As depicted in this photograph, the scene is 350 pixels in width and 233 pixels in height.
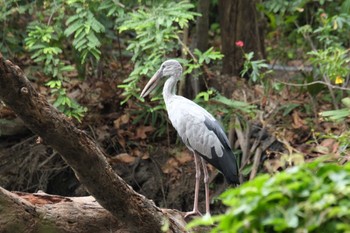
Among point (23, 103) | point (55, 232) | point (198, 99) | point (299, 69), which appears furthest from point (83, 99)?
point (23, 103)

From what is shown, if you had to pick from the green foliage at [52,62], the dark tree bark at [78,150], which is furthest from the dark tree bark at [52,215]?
the green foliage at [52,62]

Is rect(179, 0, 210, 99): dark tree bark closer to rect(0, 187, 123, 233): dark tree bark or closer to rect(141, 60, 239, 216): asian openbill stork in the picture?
rect(141, 60, 239, 216): asian openbill stork

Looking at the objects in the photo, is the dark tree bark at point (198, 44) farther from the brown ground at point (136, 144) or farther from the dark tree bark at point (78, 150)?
the dark tree bark at point (78, 150)

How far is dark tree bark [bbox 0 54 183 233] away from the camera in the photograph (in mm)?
3975

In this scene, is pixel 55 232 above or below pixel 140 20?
below

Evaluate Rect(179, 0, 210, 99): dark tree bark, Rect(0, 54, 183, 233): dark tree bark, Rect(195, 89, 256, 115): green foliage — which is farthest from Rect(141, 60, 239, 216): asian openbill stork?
Rect(179, 0, 210, 99): dark tree bark

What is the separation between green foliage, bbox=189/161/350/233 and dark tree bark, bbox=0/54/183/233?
5.78 ft

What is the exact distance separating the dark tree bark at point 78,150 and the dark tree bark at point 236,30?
15.1 ft

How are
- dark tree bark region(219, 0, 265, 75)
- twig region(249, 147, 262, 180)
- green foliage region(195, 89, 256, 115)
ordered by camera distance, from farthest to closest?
dark tree bark region(219, 0, 265, 75) < twig region(249, 147, 262, 180) < green foliage region(195, 89, 256, 115)

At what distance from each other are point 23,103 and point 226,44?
584 centimetres

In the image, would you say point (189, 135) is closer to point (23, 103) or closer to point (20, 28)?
point (23, 103)

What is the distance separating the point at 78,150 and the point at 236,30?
5.58 m

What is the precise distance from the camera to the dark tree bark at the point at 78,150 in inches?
156

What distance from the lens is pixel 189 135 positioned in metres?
6.84
